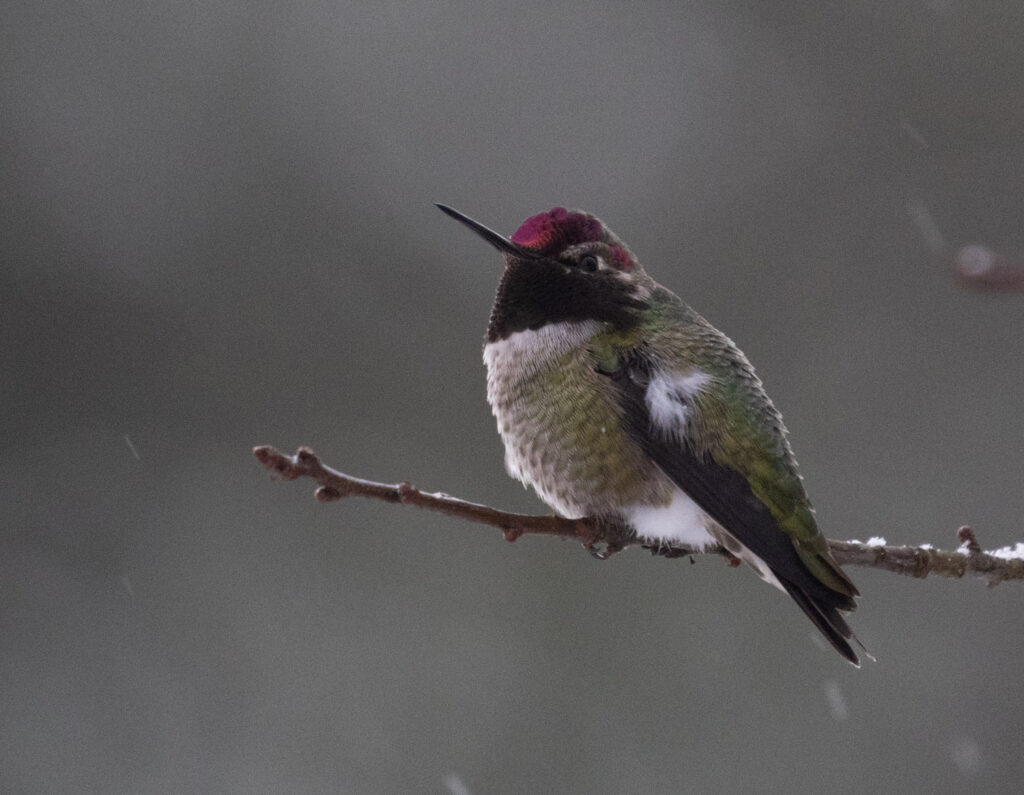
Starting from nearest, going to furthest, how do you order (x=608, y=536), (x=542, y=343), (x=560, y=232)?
(x=608, y=536), (x=542, y=343), (x=560, y=232)

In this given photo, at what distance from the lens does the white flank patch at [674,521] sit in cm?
370

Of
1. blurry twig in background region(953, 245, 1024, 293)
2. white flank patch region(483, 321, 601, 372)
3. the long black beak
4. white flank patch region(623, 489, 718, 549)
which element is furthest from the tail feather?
the long black beak

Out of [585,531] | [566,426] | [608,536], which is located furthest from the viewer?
[566,426]

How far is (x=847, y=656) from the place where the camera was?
3.21 metres

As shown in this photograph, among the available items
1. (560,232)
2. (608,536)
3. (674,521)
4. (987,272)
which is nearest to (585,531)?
(608,536)

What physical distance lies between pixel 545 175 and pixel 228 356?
427 cm

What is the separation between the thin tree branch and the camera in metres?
2.38

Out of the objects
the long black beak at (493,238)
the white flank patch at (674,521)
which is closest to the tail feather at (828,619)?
the white flank patch at (674,521)

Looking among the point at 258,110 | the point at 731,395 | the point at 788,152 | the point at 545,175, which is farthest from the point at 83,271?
the point at 731,395

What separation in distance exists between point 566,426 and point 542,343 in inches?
13.3

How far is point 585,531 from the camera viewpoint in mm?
3379

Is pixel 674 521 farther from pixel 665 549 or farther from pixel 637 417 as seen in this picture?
pixel 637 417

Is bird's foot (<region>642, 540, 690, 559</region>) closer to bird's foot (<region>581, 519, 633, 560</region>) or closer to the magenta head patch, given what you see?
bird's foot (<region>581, 519, 633, 560</region>)

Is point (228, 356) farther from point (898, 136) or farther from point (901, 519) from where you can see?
point (898, 136)
